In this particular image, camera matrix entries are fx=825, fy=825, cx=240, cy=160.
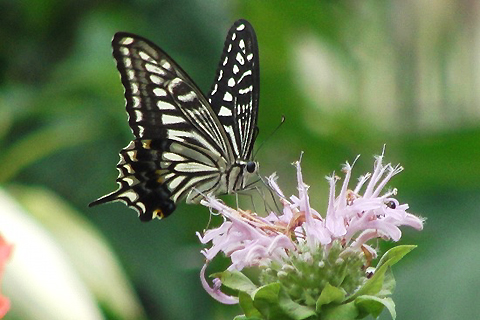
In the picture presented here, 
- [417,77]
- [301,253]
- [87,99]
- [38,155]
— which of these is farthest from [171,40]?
[301,253]

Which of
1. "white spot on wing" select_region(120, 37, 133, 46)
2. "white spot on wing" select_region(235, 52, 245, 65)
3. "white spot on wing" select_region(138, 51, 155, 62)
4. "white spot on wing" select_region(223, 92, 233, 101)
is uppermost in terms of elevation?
"white spot on wing" select_region(120, 37, 133, 46)

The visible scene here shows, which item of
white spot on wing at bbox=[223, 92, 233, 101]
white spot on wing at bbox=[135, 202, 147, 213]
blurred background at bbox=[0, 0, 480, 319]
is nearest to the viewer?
white spot on wing at bbox=[135, 202, 147, 213]

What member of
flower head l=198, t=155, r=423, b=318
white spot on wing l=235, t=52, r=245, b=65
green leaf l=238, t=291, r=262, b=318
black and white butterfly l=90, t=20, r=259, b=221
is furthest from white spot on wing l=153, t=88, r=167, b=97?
green leaf l=238, t=291, r=262, b=318

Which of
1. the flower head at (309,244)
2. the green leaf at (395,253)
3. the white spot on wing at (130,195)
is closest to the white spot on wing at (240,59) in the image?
the white spot on wing at (130,195)

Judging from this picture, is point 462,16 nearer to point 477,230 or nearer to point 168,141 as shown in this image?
point 477,230

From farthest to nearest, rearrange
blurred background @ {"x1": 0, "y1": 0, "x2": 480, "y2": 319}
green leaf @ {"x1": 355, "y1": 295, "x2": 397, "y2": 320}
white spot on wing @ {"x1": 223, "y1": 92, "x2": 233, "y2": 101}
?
blurred background @ {"x1": 0, "y1": 0, "x2": 480, "y2": 319}
white spot on wing @ {"x1": 223, "y1": 92, "x2": 233, "y2": 101}
green leaf @ {"x1": 355, "y1": 295, "x2": 397, "y2": 320}

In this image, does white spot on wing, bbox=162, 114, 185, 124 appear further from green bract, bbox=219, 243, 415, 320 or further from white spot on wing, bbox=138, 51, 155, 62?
green bract, bbox=219, 243, 415, 320

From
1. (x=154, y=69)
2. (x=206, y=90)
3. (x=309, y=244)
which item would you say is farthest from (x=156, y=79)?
(x=206, y=90)

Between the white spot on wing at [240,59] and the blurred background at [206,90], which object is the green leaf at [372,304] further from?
the blurred background at [206,90]
